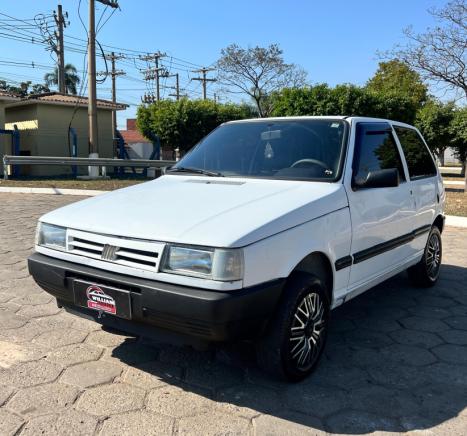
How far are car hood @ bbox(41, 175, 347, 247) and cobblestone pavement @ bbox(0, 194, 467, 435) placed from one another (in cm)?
94

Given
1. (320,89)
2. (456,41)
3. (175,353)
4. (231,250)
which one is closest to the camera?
(231,250)

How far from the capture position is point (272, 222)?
2752 mm

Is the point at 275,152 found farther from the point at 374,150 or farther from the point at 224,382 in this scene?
the point at 224,382

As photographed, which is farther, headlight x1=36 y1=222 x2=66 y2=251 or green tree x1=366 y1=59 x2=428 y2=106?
green tree x1=366 y1=59 x2=428 y2=106

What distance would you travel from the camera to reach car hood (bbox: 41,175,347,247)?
2.66m

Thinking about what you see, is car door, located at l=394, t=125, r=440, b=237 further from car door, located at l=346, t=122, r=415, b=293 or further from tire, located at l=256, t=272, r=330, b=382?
tire, located at l=256, t=272, r=330, b=382

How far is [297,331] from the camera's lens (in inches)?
117

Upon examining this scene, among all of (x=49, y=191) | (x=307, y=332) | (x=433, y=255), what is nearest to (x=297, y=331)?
(x=307, y=332)

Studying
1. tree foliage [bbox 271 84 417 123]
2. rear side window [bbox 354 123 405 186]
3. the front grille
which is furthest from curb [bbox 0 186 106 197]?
the front grille

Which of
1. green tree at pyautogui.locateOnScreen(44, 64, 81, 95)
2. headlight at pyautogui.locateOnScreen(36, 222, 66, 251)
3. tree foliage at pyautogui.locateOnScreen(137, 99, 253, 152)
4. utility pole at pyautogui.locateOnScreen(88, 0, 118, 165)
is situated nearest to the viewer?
headlight at pyautogui.locateOnScreen(36, 222, 66, 251)

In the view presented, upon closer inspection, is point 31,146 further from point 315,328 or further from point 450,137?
point 315,328

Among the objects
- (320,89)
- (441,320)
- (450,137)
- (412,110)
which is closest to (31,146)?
(320,89)

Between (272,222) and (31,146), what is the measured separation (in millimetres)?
22532

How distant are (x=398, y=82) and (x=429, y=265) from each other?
2826cm
